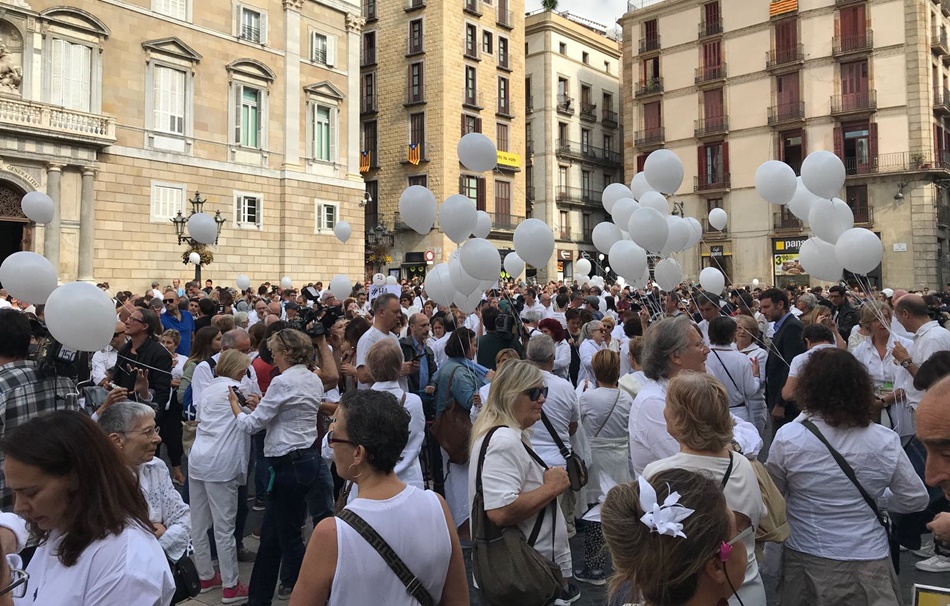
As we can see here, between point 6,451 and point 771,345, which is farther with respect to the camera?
point 771,345

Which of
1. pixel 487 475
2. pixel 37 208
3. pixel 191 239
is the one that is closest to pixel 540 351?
pixel 487 475

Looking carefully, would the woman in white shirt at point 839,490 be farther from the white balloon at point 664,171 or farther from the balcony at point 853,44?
the balcony at point 853,44

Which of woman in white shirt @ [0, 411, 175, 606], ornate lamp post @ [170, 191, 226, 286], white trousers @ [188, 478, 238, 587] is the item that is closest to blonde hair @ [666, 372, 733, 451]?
woman in white shirt @ [0, 411, 175, 606]

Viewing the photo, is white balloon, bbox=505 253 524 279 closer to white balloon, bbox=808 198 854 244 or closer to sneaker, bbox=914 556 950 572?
white balloon, bbox=808 198 854 244

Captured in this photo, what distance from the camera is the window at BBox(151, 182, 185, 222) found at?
20703 millimetres

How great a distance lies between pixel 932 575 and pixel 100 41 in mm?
22513

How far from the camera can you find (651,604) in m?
1.60

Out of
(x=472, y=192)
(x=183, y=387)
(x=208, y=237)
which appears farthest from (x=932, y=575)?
(x=472, y=192)

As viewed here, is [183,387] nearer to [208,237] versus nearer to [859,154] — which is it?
[208,237]

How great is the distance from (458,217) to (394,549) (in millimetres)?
4601

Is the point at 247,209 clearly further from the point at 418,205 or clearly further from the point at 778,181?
the point at 778,181

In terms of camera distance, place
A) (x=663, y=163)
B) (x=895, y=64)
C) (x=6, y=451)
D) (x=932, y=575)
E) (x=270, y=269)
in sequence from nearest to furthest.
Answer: (x=6, y=451), (x=932, y=575), (x=663, y=163), (x=270, y=269), (x=895, y=64)

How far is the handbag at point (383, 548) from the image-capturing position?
210 centimetres

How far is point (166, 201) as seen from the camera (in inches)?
824
